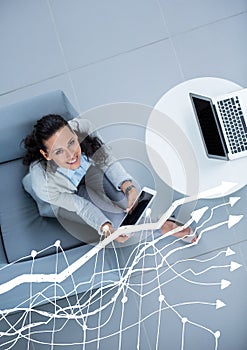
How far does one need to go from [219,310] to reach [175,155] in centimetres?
64

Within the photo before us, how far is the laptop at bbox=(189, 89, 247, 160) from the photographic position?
1.71m

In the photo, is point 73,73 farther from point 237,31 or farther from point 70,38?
point 237,31

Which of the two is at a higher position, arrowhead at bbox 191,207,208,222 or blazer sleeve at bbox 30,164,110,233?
blazer sleeve at bbox 30,164,110,233

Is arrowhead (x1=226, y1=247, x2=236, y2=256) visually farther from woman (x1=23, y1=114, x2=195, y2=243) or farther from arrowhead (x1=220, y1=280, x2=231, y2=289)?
woman (x1=23, y1=114, x2=195, y2=243)

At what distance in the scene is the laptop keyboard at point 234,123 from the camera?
5.60 ft

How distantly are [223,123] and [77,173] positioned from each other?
541 millimetres

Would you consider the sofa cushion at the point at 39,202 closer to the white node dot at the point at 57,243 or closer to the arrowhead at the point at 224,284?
the white node dot at the point at 57,243

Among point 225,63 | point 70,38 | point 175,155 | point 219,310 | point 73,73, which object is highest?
point 70,38

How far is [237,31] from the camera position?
207 centimetres

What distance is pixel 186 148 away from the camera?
1.74m

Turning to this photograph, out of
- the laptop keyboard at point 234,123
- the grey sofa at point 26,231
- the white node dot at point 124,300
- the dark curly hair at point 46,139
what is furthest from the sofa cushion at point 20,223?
the laptop keyboard at point 234,123

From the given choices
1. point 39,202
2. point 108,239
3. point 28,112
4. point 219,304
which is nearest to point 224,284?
point 219,304

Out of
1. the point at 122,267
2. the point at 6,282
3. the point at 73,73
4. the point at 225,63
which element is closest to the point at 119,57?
the point at 73,73

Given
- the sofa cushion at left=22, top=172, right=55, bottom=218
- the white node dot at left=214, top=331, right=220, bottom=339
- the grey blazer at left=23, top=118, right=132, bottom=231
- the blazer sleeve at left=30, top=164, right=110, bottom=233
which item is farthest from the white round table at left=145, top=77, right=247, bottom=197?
the white node dot at left=214, top=331, right=220, bottom=339
